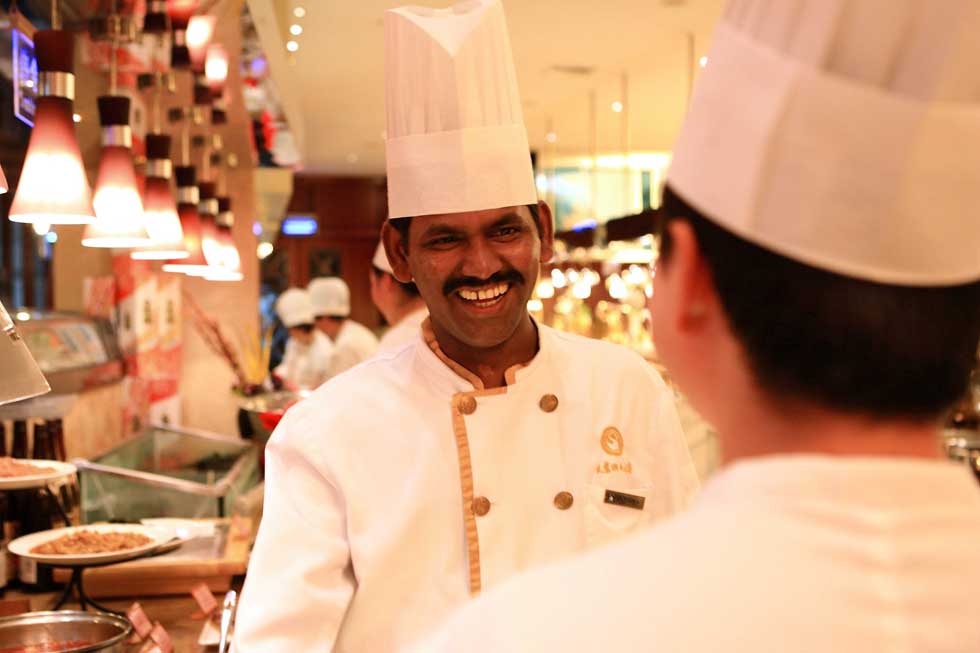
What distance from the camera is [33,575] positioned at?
9.96ft

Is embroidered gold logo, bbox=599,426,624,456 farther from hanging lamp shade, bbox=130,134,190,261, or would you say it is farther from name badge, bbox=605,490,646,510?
hanging lamp shade, bbox=130,134,190,261

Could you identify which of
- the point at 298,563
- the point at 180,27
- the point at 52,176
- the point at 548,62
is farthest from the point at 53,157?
the point at 548,62

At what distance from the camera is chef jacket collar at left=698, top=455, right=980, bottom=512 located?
0.66 metres

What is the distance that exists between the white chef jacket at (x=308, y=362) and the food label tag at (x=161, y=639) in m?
5.89

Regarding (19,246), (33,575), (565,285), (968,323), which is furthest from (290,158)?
(565,285)

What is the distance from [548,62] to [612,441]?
754 cm

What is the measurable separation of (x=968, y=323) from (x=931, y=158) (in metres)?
0.12

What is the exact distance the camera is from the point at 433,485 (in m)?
1.80

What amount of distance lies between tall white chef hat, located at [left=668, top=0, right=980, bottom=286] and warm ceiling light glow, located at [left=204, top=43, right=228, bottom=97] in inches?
153

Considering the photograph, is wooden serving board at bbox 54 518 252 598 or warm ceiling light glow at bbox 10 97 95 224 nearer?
warm ceiling light glow at bbox 10 97 95 224

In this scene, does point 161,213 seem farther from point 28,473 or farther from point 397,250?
point 397,250

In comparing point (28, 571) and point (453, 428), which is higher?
point (453, 428)

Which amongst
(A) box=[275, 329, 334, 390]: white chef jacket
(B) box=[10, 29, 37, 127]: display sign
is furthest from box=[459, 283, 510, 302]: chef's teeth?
(A) box=[275, 329, 334, 390]: white chef jacket

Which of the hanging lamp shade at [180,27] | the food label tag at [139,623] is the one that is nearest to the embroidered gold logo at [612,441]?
the food label tag at [139,623]
